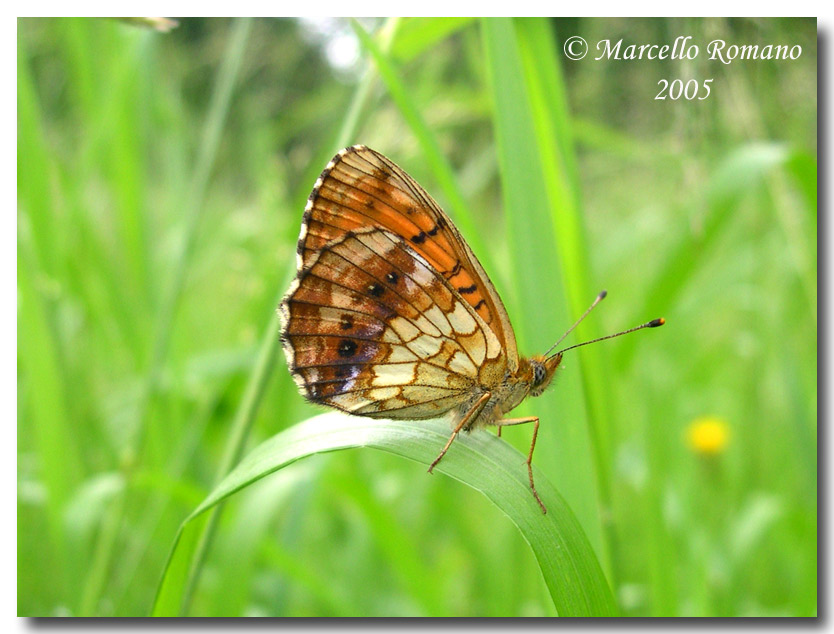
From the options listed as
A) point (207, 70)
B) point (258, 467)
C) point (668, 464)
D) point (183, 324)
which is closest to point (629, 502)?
point (668, 464)

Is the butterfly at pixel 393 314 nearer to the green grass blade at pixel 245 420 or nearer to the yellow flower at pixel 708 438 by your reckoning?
the green grass blade at pixel 245 420

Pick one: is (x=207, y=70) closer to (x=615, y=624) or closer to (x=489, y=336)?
(x=489, y=336)

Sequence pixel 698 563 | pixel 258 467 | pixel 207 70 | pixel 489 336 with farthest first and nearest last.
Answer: pixel 207 70 < pixel 698 563 < pixel 489 336 < pixel 258 467

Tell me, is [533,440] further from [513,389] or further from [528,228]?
[528,228]

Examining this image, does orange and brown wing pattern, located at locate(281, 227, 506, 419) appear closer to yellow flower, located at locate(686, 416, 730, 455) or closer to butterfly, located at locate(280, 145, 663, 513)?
butterfly, located at locate(280, 145, 663, 513)

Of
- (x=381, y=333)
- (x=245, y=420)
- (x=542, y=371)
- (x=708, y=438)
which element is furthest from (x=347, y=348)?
(x=708, y=438)

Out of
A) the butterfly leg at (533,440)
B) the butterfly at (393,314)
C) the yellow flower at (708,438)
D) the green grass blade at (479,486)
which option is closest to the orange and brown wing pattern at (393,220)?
the butterfly at (393,314)

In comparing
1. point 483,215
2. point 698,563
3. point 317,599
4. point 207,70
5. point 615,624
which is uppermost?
point 207,70
